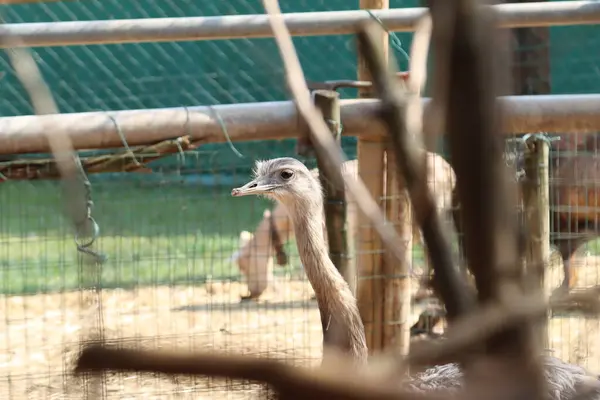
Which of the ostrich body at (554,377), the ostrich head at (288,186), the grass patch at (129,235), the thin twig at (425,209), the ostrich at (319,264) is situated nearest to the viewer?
the thin twig at (425,209)

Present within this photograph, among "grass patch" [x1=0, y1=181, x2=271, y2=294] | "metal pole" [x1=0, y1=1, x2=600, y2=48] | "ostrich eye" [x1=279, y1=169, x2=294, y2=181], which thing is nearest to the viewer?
"metal pole" [x1=0, y1=1, x2=600, y2=48]

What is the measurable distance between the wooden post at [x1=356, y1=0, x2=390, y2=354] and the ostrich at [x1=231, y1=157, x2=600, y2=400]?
0.64 ft

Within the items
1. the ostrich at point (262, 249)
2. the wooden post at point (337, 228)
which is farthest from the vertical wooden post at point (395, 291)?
the ostrich at point (262, 249)

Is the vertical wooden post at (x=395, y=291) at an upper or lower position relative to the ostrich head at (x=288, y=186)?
lower

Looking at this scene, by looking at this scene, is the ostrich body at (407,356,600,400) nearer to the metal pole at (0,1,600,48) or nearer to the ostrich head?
the ostrich head

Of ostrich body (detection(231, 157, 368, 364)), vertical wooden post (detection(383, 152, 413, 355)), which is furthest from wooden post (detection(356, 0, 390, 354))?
ostrich body (detection(231, 157, 368, 364))

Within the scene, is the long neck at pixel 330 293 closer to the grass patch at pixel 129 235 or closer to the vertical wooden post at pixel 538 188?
the vertical wooden post at pixel 538 188

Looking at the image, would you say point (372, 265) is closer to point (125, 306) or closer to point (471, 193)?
point (125, 306)

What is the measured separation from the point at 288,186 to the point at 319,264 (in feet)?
1.26

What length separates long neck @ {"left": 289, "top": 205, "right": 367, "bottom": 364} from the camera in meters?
3.12

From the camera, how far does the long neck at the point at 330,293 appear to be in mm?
3121

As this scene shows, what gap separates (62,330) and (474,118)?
4534mm

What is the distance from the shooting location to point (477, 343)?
0.63m

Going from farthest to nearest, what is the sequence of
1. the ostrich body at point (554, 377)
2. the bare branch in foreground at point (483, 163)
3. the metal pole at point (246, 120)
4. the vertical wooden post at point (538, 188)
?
the vertical wooden post at point (538, 188) → the metal pole at point (246, 120) → the ostrich body at point (554, 377) → the bare branch in foreground at point (483, 163)
